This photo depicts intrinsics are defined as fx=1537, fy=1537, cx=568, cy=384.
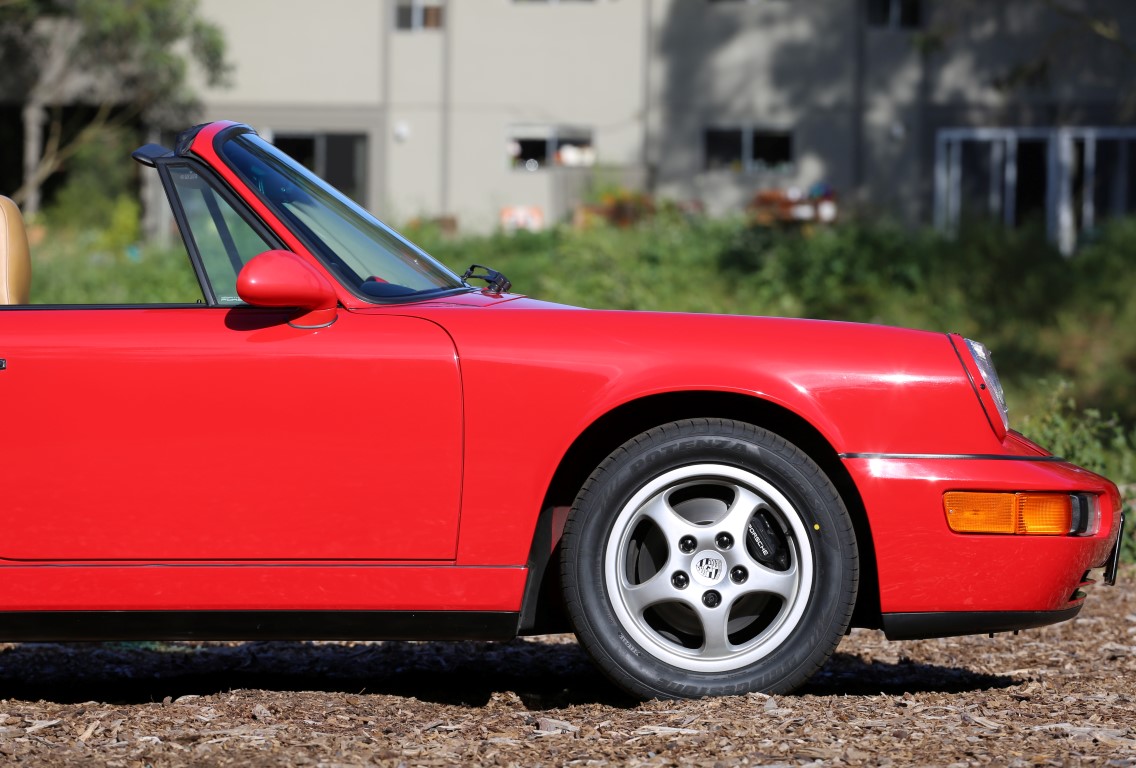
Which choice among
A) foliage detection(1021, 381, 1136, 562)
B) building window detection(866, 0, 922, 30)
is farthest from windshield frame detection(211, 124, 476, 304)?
building window detection(866, 0, 922, 30)

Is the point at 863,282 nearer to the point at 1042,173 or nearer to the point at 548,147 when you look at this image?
the point at 1042,173

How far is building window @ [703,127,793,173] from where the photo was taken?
2800 centimetres

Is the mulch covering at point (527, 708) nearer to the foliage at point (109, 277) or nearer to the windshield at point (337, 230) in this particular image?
the windshield at point (337, 230)

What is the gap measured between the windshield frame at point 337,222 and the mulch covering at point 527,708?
1128 mm

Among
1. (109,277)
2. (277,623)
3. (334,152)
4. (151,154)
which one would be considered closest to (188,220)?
(151,154)

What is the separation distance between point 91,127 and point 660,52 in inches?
407

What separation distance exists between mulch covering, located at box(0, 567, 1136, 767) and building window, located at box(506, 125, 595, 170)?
76.3 feet

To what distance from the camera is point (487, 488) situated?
12.6ft

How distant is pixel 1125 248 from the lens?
19.2 metres

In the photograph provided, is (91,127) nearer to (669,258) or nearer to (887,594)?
(669,258)

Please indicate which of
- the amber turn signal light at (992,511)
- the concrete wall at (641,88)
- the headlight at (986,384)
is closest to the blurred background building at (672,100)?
the concrete wall at (641,88)

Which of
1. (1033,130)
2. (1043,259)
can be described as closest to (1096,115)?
(1033,130)

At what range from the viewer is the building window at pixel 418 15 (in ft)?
93.4

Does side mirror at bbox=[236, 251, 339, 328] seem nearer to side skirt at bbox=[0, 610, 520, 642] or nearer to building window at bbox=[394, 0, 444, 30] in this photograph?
side skirt at bbox=[0, 610, 520, 642]
